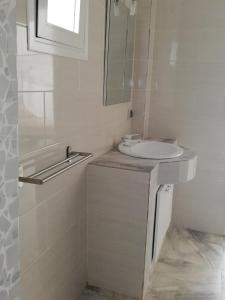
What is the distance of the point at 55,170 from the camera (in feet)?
4.21

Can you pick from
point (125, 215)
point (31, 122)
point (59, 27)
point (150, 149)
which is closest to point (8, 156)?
point (31, 122)

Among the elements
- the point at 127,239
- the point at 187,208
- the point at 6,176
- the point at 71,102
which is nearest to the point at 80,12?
the point at 71,102

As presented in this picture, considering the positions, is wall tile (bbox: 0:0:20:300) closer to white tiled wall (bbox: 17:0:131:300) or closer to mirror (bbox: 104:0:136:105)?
white tiled wall (bbox: 17:0:131:300)

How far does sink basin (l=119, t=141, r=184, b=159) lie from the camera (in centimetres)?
213

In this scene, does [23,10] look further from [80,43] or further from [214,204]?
[214,204]

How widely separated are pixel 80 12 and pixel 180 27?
126 cm

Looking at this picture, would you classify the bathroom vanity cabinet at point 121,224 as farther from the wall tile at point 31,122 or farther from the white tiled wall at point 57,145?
the wall tile at point 31,122

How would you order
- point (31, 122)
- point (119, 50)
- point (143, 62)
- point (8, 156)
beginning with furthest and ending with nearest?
point (143, 62) < point (119, 50) < point (31, 122) < point (8, 156)

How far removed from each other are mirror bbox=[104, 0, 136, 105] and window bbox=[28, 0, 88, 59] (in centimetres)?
36

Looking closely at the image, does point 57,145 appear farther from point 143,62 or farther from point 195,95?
point 195,95

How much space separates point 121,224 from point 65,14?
1.24 m

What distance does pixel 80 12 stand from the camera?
153 centimetres

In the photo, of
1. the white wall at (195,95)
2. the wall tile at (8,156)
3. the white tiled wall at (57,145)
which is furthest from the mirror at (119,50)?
the wall tile at (8,156)

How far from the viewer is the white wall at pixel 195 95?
245cm
